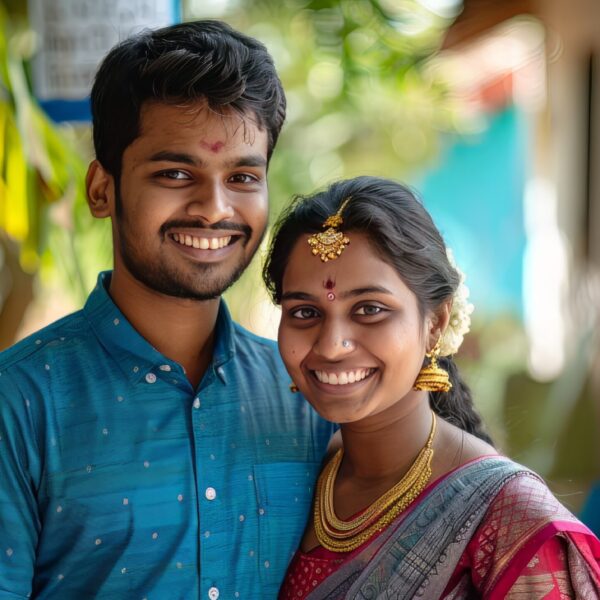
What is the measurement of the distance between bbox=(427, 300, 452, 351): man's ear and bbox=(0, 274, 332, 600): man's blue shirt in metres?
0.48

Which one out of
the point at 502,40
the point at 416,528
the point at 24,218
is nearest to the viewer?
the point at 416,528

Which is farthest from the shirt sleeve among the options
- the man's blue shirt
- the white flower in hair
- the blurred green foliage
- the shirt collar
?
the blurred green foliage

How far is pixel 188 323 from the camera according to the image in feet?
7.55

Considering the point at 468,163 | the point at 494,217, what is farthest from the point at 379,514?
the point at 468,163

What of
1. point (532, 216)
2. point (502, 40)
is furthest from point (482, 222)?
point (502, 40)

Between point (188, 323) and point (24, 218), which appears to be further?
point (24, 218)

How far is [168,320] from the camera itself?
7.49 ft

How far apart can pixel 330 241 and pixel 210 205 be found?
287mm

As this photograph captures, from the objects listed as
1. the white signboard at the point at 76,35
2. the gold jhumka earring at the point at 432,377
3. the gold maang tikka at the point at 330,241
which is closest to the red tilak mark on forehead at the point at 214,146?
the gold maang tikka at the point at 330,241

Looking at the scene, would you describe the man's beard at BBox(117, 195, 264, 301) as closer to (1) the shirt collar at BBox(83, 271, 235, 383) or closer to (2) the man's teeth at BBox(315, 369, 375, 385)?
(1) the shirt collar at BBox(83, 271, 235, 383)

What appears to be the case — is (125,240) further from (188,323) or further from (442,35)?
(442,35)

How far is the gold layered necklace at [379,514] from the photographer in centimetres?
211

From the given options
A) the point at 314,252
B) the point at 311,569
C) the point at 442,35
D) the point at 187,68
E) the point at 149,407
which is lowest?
the point at 311,569

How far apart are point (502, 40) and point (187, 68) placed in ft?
11.4
